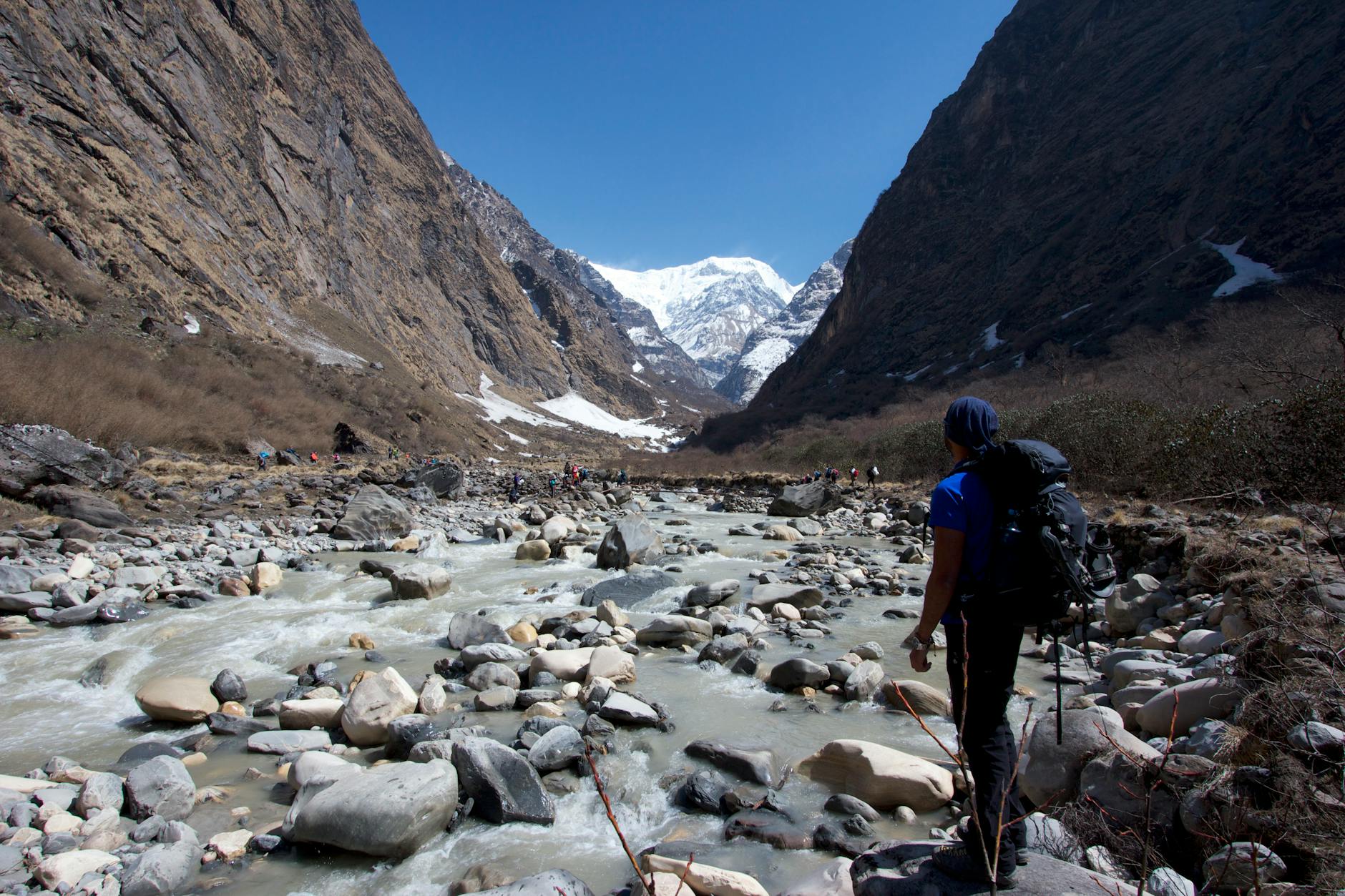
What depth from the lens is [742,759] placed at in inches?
185

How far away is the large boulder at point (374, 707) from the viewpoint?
5.10 meters

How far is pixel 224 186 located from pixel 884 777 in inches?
2394

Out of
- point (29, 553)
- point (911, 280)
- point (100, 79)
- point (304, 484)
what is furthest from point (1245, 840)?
point (911, 280)

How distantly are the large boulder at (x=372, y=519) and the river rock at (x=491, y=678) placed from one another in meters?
9.77

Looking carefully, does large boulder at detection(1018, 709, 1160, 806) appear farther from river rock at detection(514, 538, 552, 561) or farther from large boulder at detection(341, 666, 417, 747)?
river rock at detection(514, 538, 552, 561)

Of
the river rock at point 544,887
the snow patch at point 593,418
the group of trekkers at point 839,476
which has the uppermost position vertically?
the snow patch at point 593,418

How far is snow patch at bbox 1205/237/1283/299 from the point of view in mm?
40438

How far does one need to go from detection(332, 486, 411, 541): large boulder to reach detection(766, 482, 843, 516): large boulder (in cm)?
1333

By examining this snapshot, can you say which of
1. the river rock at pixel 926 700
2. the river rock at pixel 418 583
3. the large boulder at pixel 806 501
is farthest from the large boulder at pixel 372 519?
the large boulder at pixel 806 501

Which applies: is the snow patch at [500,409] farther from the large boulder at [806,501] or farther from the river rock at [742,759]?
the river rock at [742,759]

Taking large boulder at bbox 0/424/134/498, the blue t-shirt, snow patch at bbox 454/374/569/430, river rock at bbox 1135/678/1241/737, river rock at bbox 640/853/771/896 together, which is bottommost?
river rock at bbox 640/853/771/896

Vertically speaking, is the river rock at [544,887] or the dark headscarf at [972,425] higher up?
the dark headscarf at [972,425]

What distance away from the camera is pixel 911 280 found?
8419 cm

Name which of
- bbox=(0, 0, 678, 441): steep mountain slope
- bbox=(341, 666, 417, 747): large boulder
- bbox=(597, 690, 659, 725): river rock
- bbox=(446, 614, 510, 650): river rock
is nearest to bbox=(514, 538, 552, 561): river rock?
bbox=(446, 614, 510, 650): river rock
